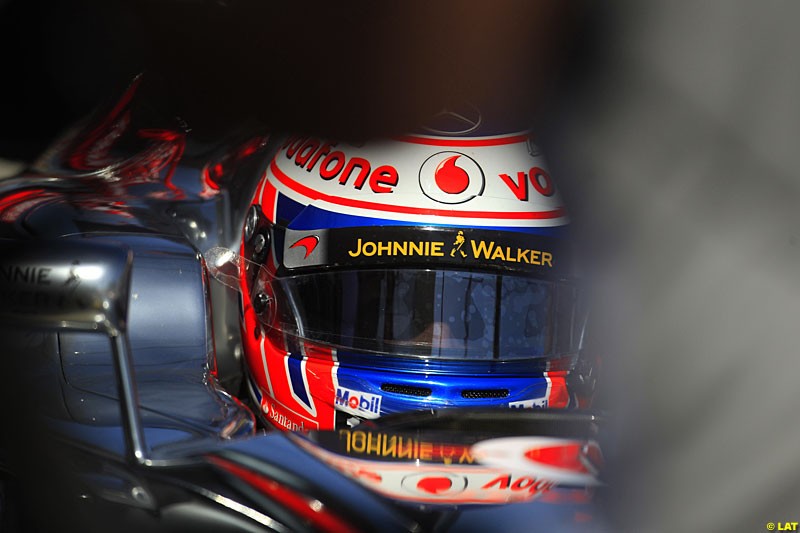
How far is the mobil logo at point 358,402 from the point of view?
5.60 feet

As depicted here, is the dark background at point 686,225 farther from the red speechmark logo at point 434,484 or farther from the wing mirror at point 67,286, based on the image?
the wing mirror at point 67,286

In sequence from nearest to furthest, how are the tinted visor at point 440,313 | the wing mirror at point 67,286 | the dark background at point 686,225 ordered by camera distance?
the wing mirror at point 67,286 → the dark background at point 686,225 → the tinted visor at point 440,313

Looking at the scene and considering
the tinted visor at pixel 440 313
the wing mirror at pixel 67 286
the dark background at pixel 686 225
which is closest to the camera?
the wing mirror at pixel 67 286

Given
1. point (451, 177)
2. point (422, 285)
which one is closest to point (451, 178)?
point (451, 177)

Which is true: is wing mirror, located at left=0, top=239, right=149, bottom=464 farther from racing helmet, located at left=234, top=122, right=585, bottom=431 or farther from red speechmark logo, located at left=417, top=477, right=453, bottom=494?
racing helmet, located at left=234, top=122, right=585, bottom=431

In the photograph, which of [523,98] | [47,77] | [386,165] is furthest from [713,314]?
[47,77]

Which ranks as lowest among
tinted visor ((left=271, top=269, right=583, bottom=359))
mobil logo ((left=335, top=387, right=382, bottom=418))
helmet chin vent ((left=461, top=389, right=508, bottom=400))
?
mobil logo ((left=335, top=387, right=382, bottom=418))

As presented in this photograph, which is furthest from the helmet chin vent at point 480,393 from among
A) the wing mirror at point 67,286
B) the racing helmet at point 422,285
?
the wing mirror at point 67,286

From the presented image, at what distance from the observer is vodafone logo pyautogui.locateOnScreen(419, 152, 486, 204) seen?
1.71 m

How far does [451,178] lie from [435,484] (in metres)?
0.85

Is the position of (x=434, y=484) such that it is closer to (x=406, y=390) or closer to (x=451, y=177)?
(x=406, y=390)

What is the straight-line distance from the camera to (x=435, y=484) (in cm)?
98

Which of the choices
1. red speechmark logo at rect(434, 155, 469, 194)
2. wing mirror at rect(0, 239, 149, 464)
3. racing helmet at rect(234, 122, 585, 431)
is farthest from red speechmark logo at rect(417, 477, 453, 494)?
red speechmark logo at rect(434, 155, 469, 194)

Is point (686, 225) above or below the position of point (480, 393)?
above
